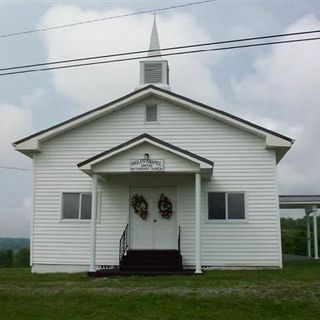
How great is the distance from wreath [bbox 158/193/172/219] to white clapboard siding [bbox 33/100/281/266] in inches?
15.4

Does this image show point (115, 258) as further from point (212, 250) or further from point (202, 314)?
point (202, 314)

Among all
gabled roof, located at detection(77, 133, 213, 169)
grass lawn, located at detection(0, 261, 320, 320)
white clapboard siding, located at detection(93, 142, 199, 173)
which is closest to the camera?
grass lawn, located at detection(0, 261, 320, 320)

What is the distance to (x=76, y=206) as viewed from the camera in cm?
1961

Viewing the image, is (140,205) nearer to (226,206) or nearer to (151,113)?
(226,206)

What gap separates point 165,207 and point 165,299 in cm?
775

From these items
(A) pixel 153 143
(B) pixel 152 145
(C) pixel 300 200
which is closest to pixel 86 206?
(B) pixel 152 145

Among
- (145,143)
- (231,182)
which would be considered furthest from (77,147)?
(231,182)

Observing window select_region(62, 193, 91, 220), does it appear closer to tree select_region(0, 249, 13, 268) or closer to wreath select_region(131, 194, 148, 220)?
wreath select_region(131, 194, 148, 220)

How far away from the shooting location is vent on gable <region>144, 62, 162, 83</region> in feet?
72.5

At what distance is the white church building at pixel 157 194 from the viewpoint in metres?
18.7

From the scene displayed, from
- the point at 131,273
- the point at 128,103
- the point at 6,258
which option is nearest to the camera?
the point at 131,273

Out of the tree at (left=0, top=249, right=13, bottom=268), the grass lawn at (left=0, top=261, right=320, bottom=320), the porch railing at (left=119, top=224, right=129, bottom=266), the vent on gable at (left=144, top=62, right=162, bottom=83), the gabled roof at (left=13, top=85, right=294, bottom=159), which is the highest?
the vent on gable at (left=144, top=62, right=162, bottom=83)

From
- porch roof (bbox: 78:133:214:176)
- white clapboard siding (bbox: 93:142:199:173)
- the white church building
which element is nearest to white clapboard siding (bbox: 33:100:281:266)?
the white church building

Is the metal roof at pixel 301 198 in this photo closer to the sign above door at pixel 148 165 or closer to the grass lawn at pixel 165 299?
the sign above door at pixel 148 165
